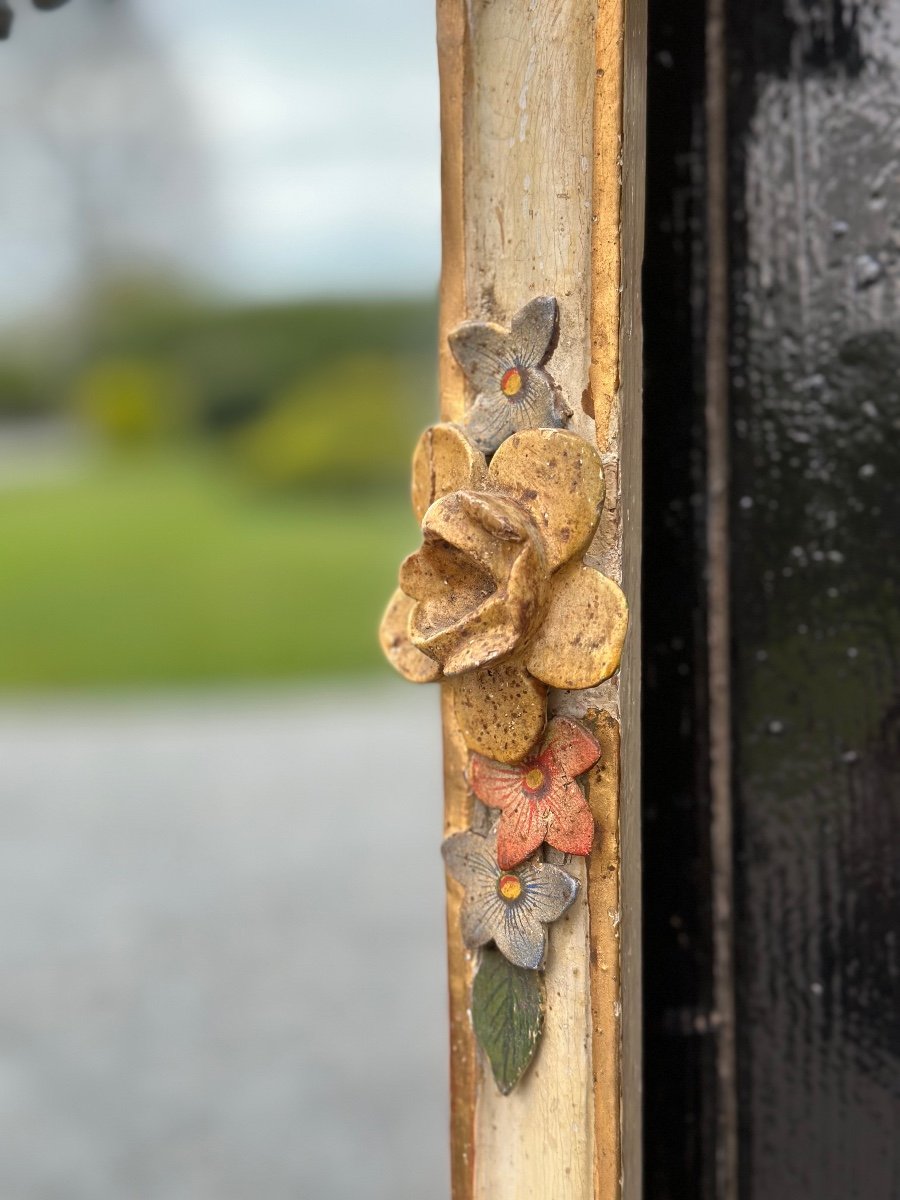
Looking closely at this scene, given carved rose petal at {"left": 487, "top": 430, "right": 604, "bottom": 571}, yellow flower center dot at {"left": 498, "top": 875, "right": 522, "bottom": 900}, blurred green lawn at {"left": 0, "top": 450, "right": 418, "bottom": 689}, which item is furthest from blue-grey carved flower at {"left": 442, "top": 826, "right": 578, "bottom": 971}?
blurred green lawn at {"left": 0, "top": 450, "right": 418, "bottom": 689}

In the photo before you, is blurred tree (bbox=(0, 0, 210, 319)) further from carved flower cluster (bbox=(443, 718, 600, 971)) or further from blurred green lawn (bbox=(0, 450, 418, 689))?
carved flower cluster (bbox=(443, 718, 600, 971))

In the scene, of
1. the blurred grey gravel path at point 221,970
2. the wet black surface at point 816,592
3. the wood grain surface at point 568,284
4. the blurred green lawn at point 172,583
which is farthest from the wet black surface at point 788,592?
the blurred green lawn at point 172,583

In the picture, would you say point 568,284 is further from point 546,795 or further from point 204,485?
point 204,485

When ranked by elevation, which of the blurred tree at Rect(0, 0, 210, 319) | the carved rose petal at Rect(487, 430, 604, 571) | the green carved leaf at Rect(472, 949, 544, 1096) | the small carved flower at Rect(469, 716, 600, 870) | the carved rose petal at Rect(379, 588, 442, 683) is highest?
the blurred tree at Rect(0, 0, 210, 319)

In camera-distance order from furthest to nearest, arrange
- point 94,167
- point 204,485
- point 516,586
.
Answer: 1. point 204,485
2. point 94,167
3. point 516,586

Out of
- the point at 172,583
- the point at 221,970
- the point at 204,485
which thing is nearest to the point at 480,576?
Result: the point at 221,970

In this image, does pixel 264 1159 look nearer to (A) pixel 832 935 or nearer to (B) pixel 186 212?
(A) pixel 832 935
